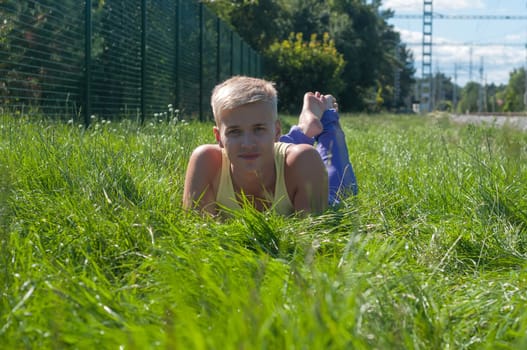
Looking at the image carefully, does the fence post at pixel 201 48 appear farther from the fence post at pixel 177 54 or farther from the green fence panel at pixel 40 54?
the green fence panel at pixel 40 54

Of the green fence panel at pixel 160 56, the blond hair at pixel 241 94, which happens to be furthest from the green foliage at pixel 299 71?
the blond hair at pixel 241 94

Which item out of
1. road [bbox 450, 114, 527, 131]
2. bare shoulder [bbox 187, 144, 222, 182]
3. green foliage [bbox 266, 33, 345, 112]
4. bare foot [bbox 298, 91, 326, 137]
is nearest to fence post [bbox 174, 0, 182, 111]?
road [bbox 450, 114, 527, 131]

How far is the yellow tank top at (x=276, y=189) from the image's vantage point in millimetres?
3025

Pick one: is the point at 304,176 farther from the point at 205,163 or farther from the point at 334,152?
the point at 334,152

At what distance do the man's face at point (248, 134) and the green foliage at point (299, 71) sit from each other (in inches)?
1102

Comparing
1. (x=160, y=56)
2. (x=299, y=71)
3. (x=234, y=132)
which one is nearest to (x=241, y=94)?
(x=234, y=132)

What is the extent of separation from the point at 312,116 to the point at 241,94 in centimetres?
124

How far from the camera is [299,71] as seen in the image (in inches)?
1241

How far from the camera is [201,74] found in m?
13.6

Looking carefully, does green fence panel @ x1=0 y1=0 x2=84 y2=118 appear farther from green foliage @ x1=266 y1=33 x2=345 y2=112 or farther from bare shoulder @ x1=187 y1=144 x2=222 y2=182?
green foliage @ x1=266 y1=33 x2=345 y2=112

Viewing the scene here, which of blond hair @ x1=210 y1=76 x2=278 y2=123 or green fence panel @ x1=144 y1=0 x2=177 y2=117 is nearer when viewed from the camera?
blond hair @ x1=210 y1=76 x2=278 y2=123

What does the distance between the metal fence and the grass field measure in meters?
1.48

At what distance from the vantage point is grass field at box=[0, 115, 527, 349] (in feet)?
4.40

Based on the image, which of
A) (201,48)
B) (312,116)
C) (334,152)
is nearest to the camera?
(334,152)
